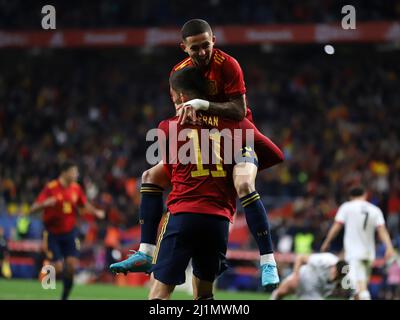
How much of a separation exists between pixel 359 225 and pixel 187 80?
6.91 metres

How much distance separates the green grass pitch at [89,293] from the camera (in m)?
15.0

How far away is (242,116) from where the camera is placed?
6.96 m

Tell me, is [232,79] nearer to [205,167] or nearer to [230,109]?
[230,109]

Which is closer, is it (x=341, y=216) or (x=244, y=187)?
(x=244, y=187)

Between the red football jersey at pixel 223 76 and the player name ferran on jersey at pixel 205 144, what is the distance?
301 millimetres

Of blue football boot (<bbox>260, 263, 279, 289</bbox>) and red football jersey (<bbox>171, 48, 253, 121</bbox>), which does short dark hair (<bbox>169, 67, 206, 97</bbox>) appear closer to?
red football jersey (<bbox>171, 48, 253, 121</bbox>)

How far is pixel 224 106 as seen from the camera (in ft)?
22.5

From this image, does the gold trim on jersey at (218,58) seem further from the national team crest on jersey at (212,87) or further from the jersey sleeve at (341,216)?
the jersey sleeve at (341,216)

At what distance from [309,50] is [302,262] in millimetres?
15875

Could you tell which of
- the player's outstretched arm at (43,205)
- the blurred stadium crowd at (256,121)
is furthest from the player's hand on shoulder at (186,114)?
the blurred stadium crowd at (256,121)

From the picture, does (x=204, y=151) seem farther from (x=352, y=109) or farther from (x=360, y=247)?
(x=352, y=109)

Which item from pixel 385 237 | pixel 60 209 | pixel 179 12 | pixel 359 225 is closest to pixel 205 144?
pixel 385 237

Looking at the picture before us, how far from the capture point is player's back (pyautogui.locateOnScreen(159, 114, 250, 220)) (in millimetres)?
6871
